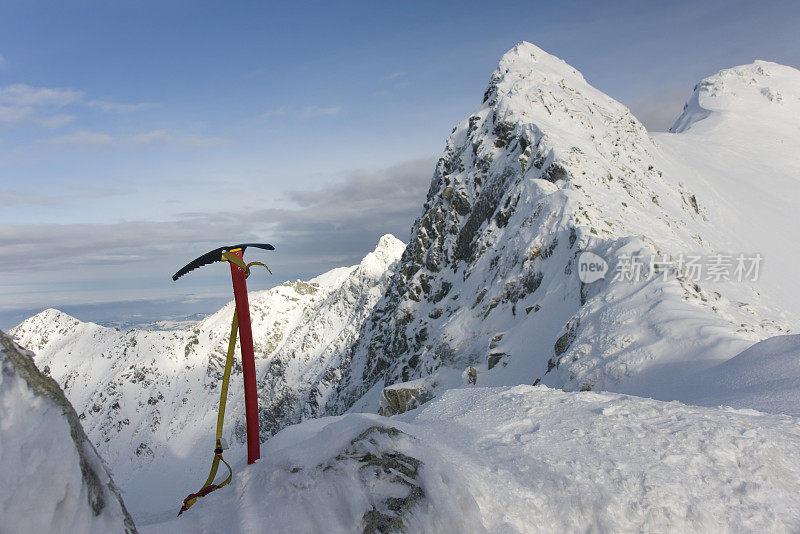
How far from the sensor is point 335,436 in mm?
4766

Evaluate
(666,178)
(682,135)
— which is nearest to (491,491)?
(666,178)

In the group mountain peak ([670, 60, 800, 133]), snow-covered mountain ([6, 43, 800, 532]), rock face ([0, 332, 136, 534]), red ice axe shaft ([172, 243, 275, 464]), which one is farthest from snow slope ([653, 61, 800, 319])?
rock face ([0, 332, 136, 534])

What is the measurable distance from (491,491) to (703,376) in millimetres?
8390

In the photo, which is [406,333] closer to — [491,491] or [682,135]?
[491,491]

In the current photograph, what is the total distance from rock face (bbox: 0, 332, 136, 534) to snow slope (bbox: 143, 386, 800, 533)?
1.00 m

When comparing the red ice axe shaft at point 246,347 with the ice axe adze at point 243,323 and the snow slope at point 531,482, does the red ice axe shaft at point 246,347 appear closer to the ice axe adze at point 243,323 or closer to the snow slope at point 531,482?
the ice axe adze at point 243,323

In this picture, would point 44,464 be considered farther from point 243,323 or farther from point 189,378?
point 189,378

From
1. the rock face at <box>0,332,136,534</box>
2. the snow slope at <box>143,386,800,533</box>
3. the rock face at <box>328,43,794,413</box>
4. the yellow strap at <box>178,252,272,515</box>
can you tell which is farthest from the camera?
the rock face at <box>328,43,794,413</box>

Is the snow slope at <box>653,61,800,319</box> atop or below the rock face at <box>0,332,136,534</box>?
atop

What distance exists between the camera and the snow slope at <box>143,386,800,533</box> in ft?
12.6

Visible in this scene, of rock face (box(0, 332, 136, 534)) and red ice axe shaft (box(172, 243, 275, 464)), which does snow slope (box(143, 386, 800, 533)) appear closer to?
red ice axe shaft (box(172, 243, 275, 464))

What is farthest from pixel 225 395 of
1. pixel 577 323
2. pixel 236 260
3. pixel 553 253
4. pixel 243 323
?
pixel 553 253

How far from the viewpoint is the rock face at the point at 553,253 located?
556 inches

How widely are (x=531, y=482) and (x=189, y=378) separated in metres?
201
